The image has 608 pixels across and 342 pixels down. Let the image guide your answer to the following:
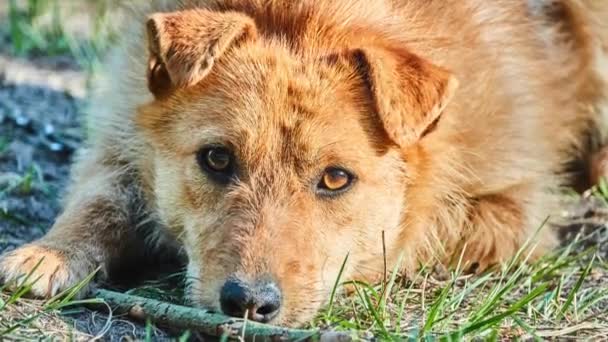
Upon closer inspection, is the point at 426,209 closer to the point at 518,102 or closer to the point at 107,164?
the point at 518,102

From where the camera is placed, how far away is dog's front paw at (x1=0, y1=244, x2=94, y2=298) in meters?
4.36

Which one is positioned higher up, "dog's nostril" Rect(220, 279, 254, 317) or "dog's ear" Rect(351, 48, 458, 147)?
"dog's ear" Rect(351, 48, 458, 147)

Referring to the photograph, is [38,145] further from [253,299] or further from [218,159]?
[253,299]

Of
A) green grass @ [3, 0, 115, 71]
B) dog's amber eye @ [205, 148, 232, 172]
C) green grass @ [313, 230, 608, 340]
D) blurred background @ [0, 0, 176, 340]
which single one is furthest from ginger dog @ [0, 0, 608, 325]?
green grass @ [3, 0, 115, 71]

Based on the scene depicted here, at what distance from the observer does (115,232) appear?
4984mm

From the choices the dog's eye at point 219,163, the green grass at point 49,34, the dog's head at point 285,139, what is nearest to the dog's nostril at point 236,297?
the dog's head at point 285,139

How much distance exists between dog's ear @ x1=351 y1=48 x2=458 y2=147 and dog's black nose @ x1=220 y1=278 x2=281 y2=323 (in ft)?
2.69

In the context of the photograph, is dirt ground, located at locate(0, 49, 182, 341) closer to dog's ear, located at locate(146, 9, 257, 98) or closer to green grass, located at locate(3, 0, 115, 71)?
green grass, located at locate(3, 0, 115, 71)

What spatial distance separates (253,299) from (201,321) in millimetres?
246

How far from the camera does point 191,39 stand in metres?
4.39

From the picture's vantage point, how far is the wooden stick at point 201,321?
3.92 metres

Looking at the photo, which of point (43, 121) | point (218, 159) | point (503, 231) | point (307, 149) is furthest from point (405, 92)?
point (43, 121)

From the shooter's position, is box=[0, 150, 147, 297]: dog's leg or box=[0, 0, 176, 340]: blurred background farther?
box=[0, 150, 147, 297]: dog's leg

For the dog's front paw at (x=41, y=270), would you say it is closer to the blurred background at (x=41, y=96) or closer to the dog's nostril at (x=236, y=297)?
the blurred background at (x=41, y=96)
